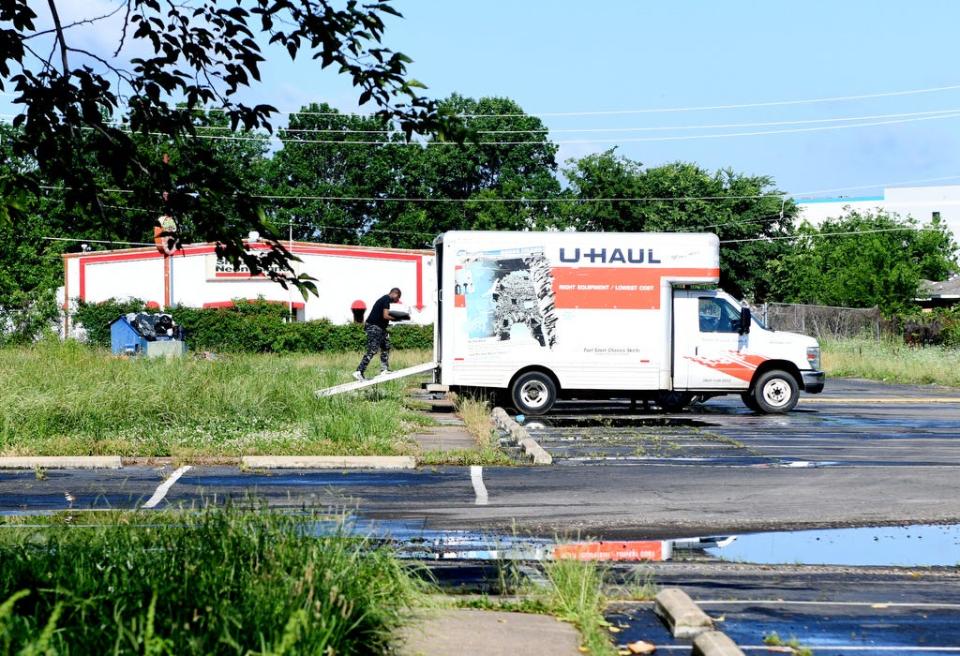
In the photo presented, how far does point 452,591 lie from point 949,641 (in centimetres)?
282

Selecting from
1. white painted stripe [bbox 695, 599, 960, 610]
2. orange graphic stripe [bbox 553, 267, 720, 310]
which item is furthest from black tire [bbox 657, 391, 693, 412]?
white painted stripe [bbox 695, 599, 960, 610]

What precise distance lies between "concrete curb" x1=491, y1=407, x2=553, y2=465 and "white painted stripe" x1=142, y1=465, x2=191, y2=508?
4.05 metres

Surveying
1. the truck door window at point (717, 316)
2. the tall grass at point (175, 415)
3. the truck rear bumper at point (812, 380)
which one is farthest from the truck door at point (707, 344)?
the tall grass at point (175, 415)

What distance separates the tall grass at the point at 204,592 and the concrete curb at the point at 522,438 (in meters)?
7.61

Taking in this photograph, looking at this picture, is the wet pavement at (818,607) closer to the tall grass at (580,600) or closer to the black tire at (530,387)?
the tall grass at (580,600)

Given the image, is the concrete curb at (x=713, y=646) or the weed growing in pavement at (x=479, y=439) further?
the weed growing in pavement at (x=479, y=439)

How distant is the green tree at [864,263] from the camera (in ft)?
177

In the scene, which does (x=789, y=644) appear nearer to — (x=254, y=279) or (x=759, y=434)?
(x=759, y=434)

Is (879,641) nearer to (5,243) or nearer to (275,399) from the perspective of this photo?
(275,399)

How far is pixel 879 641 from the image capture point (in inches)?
253

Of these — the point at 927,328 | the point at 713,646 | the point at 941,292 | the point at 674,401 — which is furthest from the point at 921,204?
the point at 713,646

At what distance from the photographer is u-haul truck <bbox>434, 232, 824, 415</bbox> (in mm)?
21703

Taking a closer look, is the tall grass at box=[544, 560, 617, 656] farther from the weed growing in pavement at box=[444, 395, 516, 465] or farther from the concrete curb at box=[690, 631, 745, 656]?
the weed growing in pavement at box=[444, 395, 516, 465]

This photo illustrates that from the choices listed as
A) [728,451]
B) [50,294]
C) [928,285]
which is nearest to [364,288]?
[50,294]
